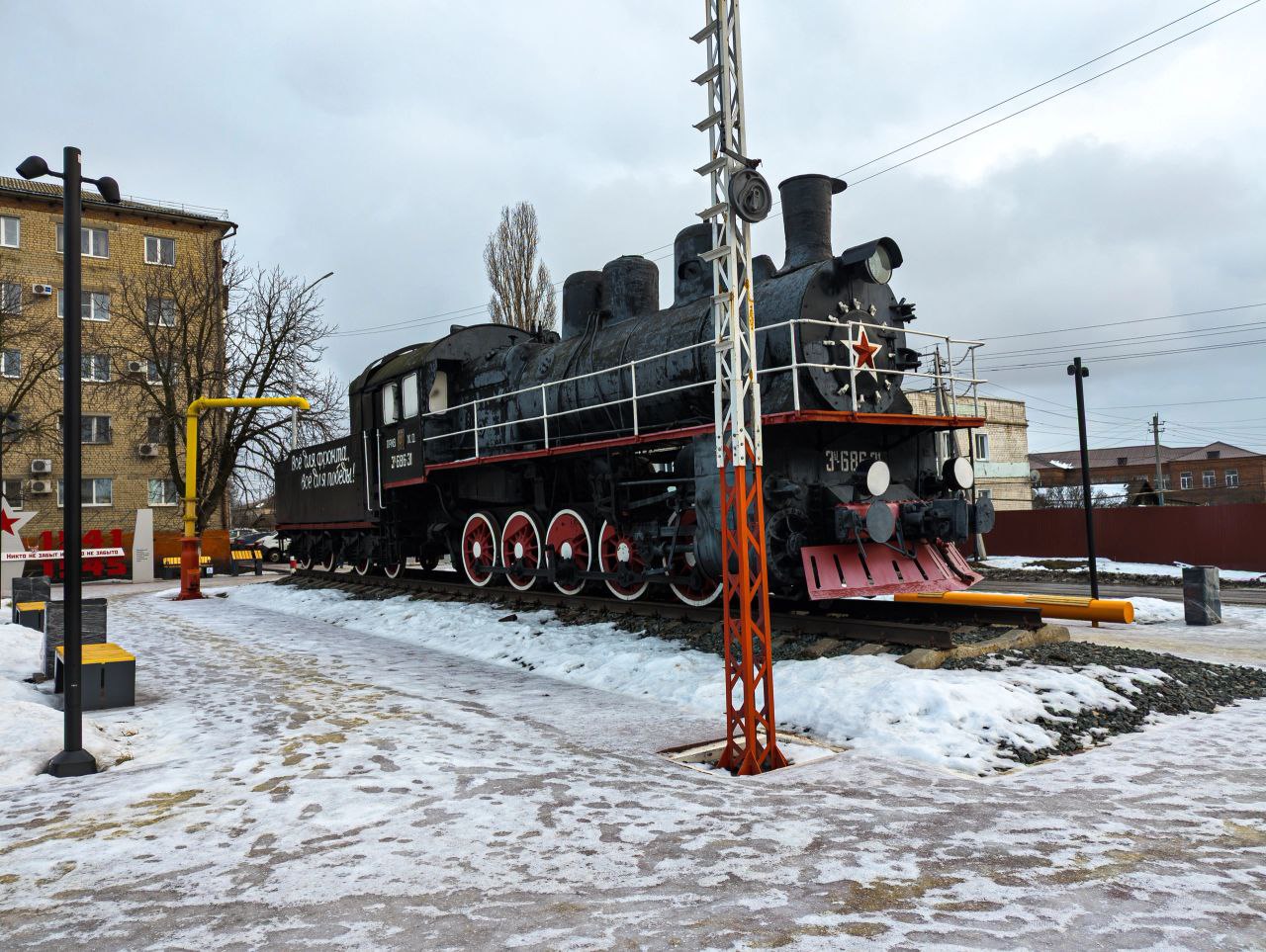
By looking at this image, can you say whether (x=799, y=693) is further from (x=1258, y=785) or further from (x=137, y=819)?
(x=137, y=819)

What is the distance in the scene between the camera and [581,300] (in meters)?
→ 12.5

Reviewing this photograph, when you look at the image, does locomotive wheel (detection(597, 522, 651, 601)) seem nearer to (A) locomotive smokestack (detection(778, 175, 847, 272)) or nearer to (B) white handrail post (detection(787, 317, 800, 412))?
(B) white handrail post (detection(787, 317, 800, 412))

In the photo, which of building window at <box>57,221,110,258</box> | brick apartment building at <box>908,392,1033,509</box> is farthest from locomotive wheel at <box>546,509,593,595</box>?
brick apartment building at <box>908,392,1033,509</box>

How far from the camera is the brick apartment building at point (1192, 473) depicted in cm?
6494

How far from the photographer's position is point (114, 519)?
3291cm

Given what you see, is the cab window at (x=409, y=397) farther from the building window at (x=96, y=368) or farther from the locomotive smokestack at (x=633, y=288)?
the building window at (x=96, y=368)

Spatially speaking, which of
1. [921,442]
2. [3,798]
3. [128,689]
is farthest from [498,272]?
[3,798]

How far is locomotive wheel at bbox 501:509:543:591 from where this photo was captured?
12141 millimetres

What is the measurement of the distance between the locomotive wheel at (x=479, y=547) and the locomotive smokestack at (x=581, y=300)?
10.1ft

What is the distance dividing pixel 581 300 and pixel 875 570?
6.09m

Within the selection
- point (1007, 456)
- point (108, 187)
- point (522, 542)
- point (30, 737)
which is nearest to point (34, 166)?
point (108, 187)

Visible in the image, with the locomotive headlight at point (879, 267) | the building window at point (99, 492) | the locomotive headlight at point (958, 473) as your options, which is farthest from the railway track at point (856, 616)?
the building window at point (99, 492)

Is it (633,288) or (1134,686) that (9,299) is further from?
(1134,686)

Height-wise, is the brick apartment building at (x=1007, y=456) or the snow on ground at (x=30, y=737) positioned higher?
the brick apartment building at (x=1007, y=456)
